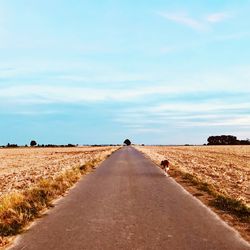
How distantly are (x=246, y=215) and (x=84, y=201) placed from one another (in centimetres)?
521

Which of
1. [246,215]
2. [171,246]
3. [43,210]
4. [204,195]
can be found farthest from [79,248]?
[204,195]

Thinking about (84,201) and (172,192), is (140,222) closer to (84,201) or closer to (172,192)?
(84,201)

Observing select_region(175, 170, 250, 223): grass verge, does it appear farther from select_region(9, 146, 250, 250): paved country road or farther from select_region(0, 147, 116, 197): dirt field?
select_region(0, 147, 116, 197): dirt field

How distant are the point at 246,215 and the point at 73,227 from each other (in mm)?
4847

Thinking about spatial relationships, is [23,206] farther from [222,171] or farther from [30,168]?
[30,168]

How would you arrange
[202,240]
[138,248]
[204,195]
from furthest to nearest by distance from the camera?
[204,195], [202,240], [138,248]

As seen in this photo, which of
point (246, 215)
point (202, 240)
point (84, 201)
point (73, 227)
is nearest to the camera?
point (202, 240)

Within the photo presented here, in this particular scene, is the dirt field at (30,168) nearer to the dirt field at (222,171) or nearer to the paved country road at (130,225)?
the paved country road at (130,225)

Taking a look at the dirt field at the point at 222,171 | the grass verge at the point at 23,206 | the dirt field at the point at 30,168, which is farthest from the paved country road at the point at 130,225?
the dirt field at the point at 30,168

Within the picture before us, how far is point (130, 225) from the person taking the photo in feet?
31.9

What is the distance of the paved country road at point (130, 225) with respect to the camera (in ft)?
26.1

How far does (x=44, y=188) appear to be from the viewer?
53.8 feet

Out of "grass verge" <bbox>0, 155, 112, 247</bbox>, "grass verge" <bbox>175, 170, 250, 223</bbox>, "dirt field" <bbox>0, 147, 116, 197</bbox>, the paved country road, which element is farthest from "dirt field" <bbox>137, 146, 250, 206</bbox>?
"dirt field" <bbox>0, 147, 116, 197</bbox>

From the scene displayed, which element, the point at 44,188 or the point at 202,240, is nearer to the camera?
the point at 202,240
